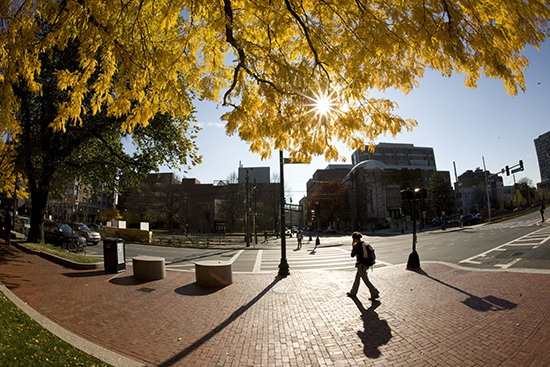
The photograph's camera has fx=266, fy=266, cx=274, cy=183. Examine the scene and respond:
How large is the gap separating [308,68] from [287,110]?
0.84 metres

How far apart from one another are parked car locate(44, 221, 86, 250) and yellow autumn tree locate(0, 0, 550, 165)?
549 inches

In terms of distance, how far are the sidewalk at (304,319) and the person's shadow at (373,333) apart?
0.06 ft

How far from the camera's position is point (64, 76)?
461 centimetres

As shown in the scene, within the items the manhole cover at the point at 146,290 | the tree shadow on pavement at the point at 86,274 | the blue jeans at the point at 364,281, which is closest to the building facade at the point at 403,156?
the blue jeans at the point at 364,281

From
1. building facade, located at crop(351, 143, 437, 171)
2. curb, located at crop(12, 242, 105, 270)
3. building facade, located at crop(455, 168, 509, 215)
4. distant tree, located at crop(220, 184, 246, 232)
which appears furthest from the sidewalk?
building facade, located at crop(351, 143, 437, 171)

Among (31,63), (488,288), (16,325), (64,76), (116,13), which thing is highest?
(116,13)

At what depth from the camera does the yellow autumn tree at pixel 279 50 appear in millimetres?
3467

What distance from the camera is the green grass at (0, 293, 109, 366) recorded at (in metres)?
2.88

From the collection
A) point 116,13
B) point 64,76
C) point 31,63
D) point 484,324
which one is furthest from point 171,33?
point 484,324

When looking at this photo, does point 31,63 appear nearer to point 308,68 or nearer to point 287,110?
point 287,110

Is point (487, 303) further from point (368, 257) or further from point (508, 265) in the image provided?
point (508, 265)

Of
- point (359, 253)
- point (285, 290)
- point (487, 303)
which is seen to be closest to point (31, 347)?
point (285, 290)

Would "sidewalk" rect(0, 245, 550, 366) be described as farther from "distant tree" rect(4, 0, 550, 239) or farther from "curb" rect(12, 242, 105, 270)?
"distant tree" rect(4, 0, 550, 239)

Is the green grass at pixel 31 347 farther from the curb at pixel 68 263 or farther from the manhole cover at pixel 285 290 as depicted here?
the curb at pixel 68 263
